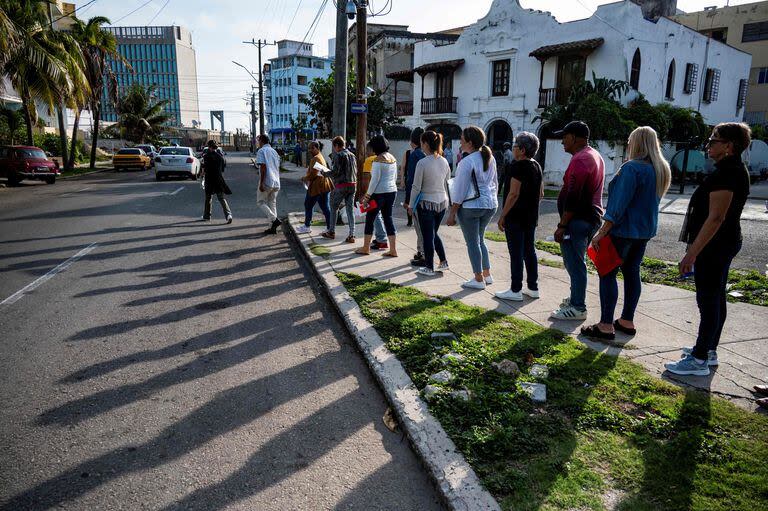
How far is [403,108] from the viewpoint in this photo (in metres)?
34.3

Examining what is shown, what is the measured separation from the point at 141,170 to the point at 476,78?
877 inches

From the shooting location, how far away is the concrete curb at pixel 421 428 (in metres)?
2.59

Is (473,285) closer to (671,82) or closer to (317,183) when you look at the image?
(317,183)

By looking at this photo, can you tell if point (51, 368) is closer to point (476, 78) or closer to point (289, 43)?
point (476, 78)

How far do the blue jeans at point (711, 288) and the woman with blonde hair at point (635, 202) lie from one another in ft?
1.96

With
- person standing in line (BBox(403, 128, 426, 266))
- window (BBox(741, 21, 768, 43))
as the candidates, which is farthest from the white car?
window (BBox(741, 21, 768, 43))

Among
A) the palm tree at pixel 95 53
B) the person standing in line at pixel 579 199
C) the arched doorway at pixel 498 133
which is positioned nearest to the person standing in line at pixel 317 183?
the person standing in line at pixel 579 199

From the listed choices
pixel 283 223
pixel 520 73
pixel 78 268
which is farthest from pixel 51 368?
pixel 520 73

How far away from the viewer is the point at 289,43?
347 ft

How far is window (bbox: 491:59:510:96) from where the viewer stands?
2738cm

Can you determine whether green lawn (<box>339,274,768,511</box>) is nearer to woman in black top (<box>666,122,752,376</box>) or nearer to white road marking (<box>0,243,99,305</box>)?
woman in black top (<box>666,122,752,376</box>)

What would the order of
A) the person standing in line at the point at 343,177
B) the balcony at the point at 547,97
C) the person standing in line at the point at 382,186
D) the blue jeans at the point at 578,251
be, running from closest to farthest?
the blue jeans at the point at 578,251 → the person standing in line at the point at 382,186 → the person standing in line at the point at 343,177 → the balcony at the point at 547,97

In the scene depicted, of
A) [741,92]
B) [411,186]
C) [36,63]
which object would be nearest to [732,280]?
[411,186]

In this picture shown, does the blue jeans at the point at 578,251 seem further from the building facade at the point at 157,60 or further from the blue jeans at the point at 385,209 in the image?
the building facade at the point at 157,60
